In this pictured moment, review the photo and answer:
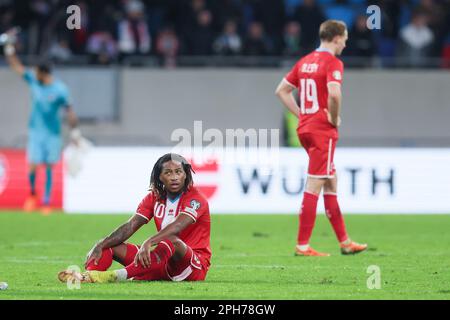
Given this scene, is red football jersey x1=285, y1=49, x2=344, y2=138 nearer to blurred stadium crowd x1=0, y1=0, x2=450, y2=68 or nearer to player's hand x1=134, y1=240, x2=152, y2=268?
player's hand x1=134, y1=240, x2=152, y2=268

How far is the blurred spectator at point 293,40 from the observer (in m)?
21.3

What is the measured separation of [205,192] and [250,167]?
778mm

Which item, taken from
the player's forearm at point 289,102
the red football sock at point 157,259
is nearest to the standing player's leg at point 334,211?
the player's forearm at point 289,102

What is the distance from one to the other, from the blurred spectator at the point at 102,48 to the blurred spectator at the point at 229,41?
185 cm

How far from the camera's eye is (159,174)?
8.79 meters

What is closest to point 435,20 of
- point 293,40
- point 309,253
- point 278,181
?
point 293,40

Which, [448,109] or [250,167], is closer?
[250,167]

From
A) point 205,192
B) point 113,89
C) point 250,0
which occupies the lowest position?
point 205,192

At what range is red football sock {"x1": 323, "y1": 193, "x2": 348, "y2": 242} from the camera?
11367 mm

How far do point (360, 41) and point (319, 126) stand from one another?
10.2 metres

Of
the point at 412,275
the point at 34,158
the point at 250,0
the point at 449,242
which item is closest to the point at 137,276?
the point at 412,275

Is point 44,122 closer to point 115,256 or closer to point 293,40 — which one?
point 293,40
